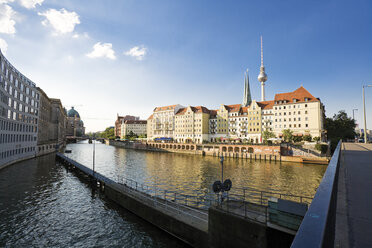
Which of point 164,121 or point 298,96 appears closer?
point 298,96

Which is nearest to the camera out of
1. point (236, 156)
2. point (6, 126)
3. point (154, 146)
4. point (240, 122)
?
point (6, 126)

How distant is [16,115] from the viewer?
5406 centimetres

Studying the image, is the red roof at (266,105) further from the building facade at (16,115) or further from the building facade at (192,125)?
the building facade at (16,115)

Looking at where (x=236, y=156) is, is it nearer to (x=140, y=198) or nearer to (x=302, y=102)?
(x=302, y=102)

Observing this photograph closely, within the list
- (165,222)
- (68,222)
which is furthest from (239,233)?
(68,222)

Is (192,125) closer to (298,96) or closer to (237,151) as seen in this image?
(237,151)

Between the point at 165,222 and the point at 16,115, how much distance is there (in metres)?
58.2

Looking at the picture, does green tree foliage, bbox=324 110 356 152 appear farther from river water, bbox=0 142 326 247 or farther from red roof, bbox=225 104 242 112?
river water, bbox=0 142 326 247

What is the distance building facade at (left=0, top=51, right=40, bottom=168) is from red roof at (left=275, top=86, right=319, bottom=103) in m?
96.6

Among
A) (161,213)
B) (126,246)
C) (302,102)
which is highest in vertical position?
(302,102)

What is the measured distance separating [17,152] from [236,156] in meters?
70.6

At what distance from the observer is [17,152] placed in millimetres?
55656

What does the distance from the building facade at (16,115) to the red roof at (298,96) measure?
3802 inches

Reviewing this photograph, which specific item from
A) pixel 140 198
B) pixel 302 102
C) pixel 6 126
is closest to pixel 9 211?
pixel 140 198
